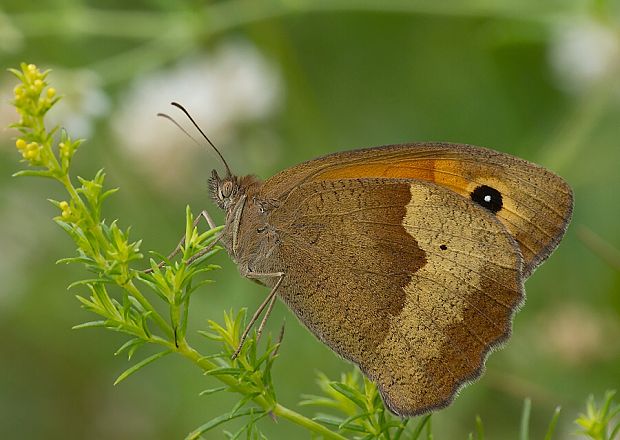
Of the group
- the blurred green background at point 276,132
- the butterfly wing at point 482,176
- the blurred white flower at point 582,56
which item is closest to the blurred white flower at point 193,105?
the blurred green background at point 276,132

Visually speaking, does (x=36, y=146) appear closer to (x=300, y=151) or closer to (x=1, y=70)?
(x=300, y=151)

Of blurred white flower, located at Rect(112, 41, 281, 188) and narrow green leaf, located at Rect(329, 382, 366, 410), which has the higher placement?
blurred white flower, located at Rect(112, 41, 281, 188)

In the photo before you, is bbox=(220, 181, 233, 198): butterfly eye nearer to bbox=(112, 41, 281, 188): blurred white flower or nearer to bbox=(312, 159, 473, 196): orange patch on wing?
bbox=(312, 159, 473, 196): orange patch on wing

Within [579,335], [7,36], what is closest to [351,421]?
[579,335]

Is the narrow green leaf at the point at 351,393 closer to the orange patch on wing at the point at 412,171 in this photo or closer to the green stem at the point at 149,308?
the green stem at the point at 149,308

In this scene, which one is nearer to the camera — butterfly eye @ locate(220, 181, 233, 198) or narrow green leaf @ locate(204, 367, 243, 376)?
narrow green leaf @ locate(204, 367, 243, 376)


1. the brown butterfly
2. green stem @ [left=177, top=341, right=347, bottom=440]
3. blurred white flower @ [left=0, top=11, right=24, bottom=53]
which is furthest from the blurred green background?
green stem @ [left=177, top=341, right=347, bottom=440]
